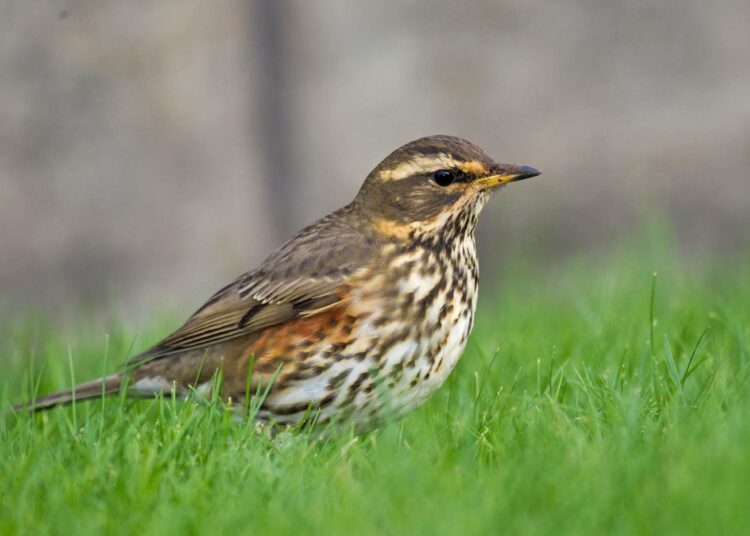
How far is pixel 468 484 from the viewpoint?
384 cm

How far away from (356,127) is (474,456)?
4914 mm

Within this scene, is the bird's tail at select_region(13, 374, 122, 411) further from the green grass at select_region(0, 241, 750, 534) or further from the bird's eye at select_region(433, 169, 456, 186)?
the bird's eye at select_region(433, 169, 456, 186)

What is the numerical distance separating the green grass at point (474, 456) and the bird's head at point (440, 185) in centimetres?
65

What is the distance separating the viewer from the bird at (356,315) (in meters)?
4.93

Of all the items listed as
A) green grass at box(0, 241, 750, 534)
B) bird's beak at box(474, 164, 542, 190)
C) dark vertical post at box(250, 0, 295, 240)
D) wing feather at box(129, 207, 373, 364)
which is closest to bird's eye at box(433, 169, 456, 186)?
bird's beak at box(474, 164, 542, 190)

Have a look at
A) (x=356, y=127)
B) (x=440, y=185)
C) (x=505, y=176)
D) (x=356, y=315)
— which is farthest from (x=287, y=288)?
(x=356, y=127)

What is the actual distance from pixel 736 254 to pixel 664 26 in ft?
5.48

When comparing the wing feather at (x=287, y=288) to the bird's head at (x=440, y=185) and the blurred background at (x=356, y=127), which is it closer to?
the bird's head at (x=440, y=185)

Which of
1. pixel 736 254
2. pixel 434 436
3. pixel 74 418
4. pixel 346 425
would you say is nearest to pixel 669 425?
pixel 434 436

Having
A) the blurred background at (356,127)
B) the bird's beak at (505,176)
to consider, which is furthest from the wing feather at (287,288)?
the blurred background at (356,127)

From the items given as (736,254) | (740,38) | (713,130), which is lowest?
(736,254)

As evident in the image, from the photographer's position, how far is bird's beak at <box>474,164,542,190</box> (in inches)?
202

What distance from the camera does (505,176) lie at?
5.15 metres

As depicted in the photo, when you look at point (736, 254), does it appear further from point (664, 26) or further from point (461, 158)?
point (461, 158)
